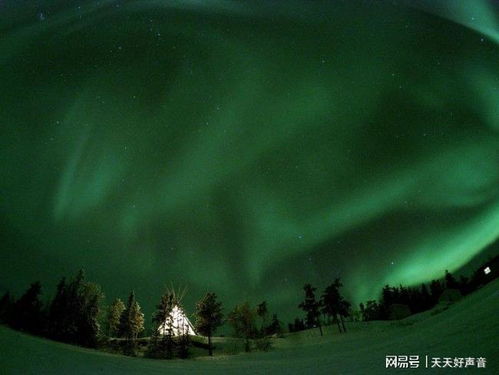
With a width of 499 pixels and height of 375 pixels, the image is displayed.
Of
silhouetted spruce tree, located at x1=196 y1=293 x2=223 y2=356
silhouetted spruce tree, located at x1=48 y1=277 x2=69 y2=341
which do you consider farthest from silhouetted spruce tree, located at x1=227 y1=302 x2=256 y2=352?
silhouetted spruce tree, located at x1=48 y1=277 x2=69 y2=341

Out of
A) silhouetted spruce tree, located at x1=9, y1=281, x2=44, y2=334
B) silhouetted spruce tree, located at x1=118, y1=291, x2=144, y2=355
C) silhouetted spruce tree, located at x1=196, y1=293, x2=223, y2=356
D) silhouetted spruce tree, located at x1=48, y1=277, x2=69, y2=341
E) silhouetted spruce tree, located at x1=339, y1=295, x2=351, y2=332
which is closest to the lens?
silhouetted spruce tree, located at x1=48, y1=277, x2=69, y2=341

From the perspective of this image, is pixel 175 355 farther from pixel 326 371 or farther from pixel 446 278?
pixel 446 278

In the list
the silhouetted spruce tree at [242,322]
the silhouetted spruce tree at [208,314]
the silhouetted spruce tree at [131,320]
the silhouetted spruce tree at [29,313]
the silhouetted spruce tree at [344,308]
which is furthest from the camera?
the silhouetted spruce tree at [344,308]

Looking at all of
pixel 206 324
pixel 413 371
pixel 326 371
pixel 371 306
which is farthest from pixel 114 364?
pixel 371 306

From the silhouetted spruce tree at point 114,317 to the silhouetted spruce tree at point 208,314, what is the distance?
19.7m

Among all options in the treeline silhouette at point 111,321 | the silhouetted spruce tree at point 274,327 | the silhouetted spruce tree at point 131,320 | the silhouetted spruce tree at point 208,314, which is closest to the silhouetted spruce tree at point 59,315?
the treeline silhouette at point 111,321

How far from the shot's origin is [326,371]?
12.4 metres

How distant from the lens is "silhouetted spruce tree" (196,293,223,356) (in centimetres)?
4340

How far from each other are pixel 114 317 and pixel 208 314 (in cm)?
2292

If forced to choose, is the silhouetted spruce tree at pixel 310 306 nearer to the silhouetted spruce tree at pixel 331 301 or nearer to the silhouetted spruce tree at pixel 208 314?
the silhouetted spruce tree at pixel 331 301

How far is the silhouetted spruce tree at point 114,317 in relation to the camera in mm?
55750

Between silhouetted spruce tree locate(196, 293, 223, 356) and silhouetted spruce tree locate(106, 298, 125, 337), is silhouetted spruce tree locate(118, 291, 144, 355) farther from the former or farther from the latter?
silhouetted spruce tree locate(196, 293, 223, 356)

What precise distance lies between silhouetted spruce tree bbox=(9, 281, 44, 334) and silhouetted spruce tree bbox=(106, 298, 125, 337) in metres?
13.1

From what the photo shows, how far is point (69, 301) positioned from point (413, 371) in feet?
150
